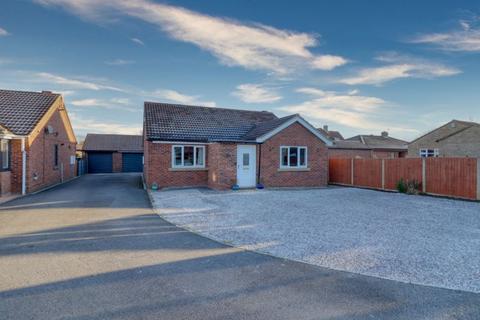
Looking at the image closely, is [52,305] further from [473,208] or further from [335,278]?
[473,208]

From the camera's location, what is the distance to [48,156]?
18172 mm

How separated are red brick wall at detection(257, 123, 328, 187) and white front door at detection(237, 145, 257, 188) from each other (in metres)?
0.50

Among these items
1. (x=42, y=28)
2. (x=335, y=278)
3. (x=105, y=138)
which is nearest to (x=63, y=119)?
(x=42, y=28)

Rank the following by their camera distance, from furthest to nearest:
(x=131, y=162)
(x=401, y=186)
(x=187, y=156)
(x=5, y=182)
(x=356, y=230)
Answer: (x=131, y=162), (x=187, y=156), (x=401, y=186), (x=5, y=182), (x=356, y=230)

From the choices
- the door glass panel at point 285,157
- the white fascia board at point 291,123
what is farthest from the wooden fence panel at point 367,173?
the door glass panel at point 285,157

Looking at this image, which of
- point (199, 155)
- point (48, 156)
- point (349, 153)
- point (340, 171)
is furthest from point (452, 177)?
point (349, 153)

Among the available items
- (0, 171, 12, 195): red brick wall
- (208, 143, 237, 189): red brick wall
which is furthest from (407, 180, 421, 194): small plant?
(0, 171, 12, 195): red brick wall

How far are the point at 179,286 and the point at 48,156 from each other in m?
18.2

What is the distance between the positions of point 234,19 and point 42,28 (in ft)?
28.9

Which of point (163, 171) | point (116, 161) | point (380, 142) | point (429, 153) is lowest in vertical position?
point (163, 171)

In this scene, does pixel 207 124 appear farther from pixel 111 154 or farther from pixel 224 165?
pixel 111 154

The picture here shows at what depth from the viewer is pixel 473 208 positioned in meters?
11.1

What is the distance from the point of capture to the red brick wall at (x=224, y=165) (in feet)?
51.9

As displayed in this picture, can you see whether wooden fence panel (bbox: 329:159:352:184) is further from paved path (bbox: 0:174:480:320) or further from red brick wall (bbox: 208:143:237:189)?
paved path (bbox: 0:174:480:320)
